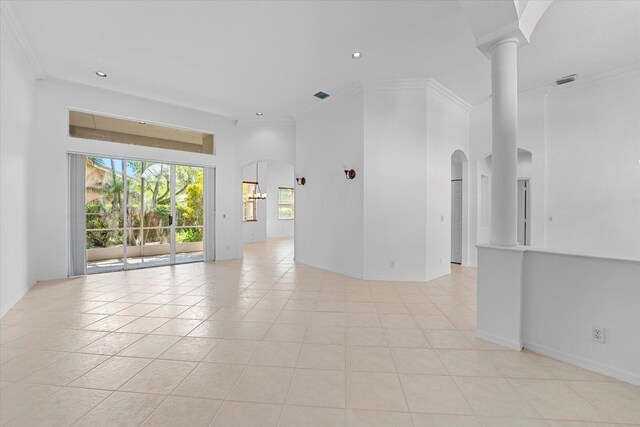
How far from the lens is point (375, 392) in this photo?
2.04 m

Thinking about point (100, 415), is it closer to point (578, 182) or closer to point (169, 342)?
point (169, 342)

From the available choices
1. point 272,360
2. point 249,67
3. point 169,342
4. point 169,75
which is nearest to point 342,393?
point 272,360

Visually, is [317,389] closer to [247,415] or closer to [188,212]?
[247,415]

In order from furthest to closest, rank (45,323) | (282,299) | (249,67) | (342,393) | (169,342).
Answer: (249,67) < (282,299) < (45,323) < (169,342) < (342,393)

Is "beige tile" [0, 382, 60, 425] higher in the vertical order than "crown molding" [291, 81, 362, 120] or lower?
lower

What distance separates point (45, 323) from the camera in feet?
10.6

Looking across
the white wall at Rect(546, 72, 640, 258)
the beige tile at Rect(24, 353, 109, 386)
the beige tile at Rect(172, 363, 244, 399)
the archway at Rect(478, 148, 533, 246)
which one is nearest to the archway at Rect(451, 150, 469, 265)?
the archway at Rect(478, 148, 533, 246)

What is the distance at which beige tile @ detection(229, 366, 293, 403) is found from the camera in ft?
6.49

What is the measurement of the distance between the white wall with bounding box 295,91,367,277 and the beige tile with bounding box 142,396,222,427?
146 inches

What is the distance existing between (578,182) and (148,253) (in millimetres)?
8907

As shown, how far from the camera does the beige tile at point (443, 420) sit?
1720 mm

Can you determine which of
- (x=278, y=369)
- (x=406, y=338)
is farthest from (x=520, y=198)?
(x=278, y=369)

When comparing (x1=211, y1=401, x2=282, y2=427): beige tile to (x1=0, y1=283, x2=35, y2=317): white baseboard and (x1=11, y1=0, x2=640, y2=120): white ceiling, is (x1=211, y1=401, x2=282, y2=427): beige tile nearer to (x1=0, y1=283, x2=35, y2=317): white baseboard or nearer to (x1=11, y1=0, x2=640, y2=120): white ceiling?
(x1=0, y1=283, x2=35, y2=317): white baseboard

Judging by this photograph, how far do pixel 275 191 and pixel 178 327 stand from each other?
9449 millimetres
